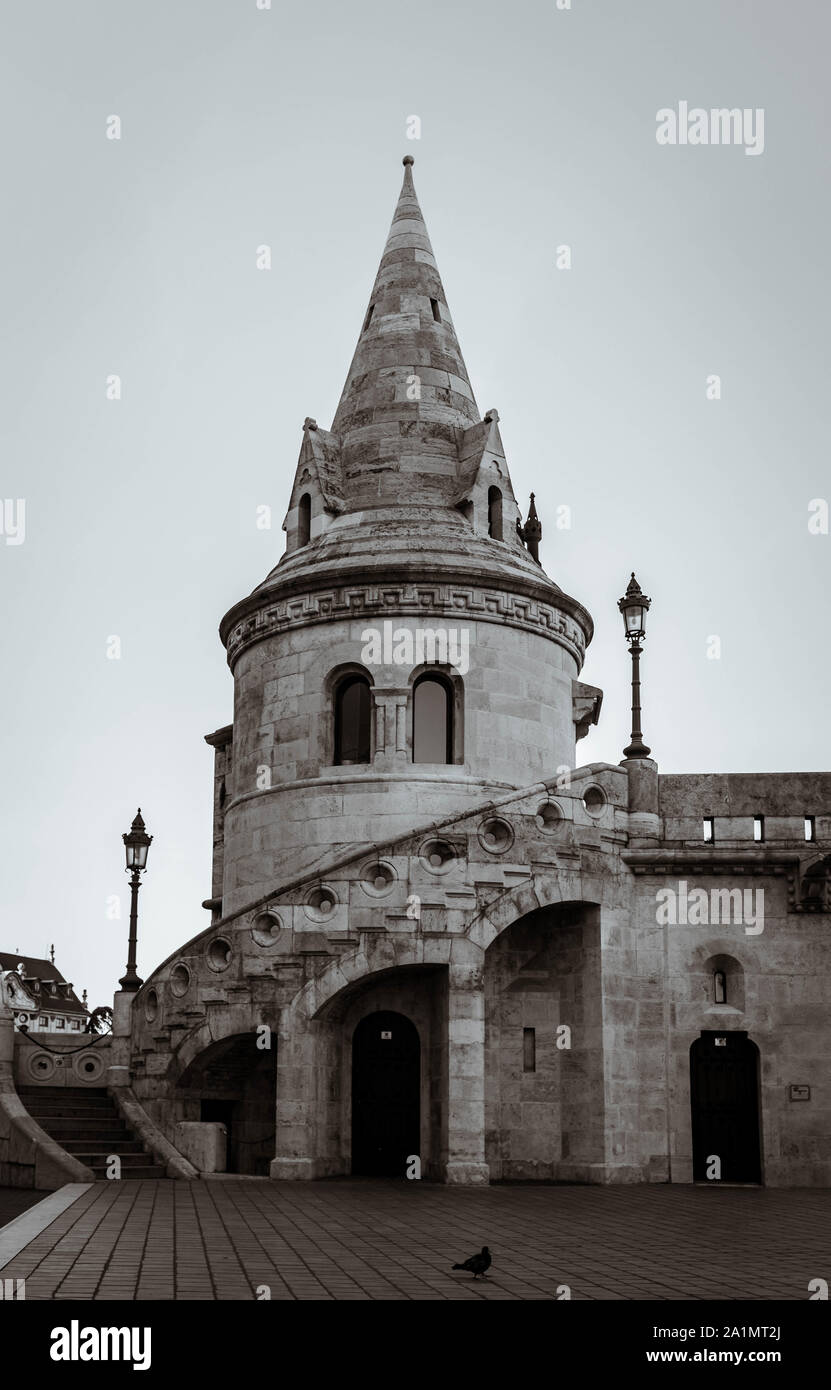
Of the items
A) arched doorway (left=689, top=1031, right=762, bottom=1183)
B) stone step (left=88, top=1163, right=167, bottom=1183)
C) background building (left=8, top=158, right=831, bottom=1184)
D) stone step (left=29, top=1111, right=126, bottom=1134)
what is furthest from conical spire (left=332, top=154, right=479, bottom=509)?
stone step (left=88, top=1163, right=167, bottom=1183)

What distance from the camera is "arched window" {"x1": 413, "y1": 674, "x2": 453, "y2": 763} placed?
26.2 metres

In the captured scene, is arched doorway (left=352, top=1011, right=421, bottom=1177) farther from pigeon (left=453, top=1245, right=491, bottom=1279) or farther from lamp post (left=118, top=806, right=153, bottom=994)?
pigeon (left=453, top=1245, right=491, bottom=1279)

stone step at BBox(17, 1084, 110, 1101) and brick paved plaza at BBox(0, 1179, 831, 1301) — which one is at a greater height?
stone step at BBox(17, 1084, 110, 1101)

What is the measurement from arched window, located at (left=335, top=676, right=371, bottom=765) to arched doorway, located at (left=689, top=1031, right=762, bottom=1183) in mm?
7276

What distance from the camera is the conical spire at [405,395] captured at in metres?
28.9

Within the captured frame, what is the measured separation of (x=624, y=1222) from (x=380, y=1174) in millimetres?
7774

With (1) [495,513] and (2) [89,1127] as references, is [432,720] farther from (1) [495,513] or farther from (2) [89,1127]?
(2) [89,1127]

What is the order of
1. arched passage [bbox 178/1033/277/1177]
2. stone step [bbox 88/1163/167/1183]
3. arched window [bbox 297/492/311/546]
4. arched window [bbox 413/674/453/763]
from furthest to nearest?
arched window [bbox 297/492/311/546] → arched window [bbox 413/674/453/763] → arched passage [bbox 178/1033/277/1177] → stone step [bbox 88/1163/167/1183]

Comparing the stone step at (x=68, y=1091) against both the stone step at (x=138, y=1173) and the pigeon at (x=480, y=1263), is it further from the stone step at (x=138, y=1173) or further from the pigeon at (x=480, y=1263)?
the pigeon at (x=480, y=1263)

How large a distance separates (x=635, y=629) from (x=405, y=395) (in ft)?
26.3

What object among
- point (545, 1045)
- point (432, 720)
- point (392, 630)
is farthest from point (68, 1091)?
point (392, 630)

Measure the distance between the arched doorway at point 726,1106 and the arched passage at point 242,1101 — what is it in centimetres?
623
